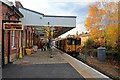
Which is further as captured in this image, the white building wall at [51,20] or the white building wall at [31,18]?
the white building wall at [51,20]

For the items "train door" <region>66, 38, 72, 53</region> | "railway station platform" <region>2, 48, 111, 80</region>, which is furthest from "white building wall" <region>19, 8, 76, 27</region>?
"railway station platform" <region>2, 48, 111, 80</region>

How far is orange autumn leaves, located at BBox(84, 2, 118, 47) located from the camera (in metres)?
28.3

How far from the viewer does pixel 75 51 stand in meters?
34.3

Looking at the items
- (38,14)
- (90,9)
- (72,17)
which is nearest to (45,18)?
(38,14)

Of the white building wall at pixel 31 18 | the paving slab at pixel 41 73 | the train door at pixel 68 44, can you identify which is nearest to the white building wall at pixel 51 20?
the white building wall at pixel 31 18

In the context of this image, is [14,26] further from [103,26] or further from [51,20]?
[103,26]

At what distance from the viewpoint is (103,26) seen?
3475 centimetres

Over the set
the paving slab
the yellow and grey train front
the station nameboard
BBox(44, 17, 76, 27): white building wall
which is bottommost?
the paving slab

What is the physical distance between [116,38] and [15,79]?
18.8 meters

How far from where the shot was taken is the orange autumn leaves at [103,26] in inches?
1116

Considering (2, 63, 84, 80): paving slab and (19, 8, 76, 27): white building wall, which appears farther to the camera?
(19, 8, 76, 27): white building wall

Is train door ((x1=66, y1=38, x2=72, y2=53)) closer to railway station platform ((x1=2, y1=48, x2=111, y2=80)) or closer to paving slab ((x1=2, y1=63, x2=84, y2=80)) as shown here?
railway station platform ((x1=2, y1=48, x2=111, y2=80))

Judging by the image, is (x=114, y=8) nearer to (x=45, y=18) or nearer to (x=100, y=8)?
(x=100, y=8)

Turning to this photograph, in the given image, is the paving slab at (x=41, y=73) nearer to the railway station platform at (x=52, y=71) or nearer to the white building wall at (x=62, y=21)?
the railway station platform at (x=52, y=71)
